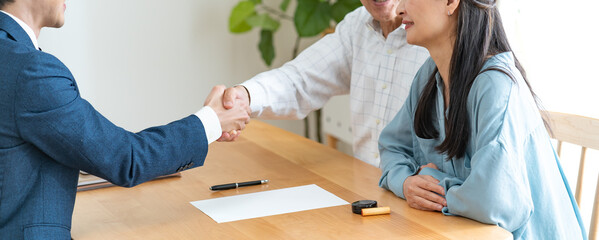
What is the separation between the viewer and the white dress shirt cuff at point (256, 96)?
1.94m

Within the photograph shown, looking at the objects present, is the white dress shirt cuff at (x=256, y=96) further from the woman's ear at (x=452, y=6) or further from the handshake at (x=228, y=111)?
the woman's ear at (x=452, y=6)

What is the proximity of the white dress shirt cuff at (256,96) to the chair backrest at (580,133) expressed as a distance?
2.61 feet

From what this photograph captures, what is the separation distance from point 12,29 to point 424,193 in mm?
874

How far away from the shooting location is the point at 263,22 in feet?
11.2

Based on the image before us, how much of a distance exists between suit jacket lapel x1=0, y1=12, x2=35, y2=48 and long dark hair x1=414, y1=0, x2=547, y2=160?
0.86 meters

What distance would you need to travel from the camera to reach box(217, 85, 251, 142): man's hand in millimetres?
1765

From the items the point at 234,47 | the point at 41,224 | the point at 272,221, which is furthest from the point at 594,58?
the point at 234,47

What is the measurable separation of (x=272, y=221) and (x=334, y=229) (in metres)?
0.13

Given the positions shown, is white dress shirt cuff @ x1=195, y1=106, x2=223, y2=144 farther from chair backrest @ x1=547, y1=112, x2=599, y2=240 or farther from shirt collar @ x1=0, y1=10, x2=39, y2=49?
chair backrest @ x1=547, y1=112, x2=599, y2=240

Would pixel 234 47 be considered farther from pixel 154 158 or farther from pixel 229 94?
pixel 154 158

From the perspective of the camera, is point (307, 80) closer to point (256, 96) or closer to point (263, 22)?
point (256, 96)

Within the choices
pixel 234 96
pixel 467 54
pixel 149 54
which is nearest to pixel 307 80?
pixel 234 96

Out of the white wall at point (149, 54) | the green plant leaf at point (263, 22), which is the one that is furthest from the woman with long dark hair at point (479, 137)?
the white wall at point (149, 54)

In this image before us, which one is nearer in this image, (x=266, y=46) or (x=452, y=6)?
(x=452, y=6)
